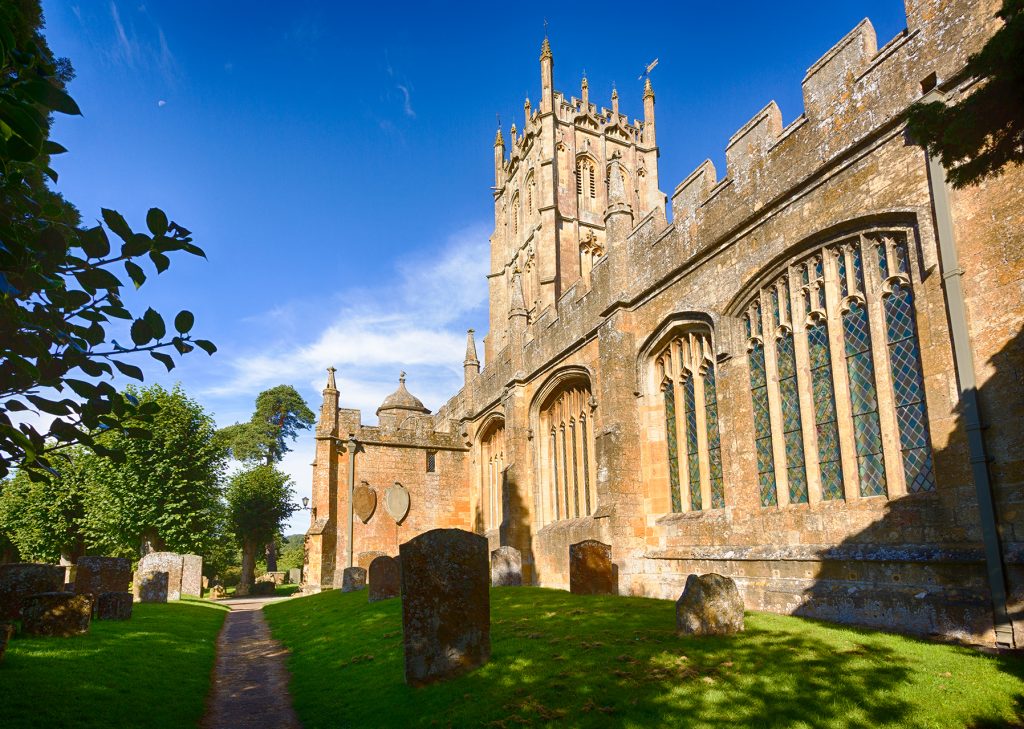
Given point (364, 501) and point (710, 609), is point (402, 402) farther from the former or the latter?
point (710, 609)

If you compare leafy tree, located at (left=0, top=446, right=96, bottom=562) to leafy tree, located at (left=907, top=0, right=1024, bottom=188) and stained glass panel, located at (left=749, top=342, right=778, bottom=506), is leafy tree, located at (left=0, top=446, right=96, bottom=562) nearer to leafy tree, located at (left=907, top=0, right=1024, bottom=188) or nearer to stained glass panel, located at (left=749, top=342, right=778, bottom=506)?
stained glass panel, located at (left=749, top=342, right=778, bottom=506)

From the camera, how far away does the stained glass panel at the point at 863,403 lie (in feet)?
29.2

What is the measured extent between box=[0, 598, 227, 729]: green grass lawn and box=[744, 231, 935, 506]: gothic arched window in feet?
27.8

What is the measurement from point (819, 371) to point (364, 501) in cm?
1798

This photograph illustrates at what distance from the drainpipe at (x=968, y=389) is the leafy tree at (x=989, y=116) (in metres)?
2.31

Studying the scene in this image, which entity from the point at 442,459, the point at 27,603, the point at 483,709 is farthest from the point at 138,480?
the point at 483,709

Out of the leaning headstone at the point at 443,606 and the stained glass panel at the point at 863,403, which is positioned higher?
the stained glass panel at the point at 863,403

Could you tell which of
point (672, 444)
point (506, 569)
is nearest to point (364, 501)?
point (506, 569)

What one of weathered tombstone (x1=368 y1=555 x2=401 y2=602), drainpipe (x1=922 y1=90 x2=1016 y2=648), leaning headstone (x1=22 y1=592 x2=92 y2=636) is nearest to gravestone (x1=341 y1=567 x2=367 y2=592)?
weathered tombstone (x1=368 y1=555 x2=401 y2=602)

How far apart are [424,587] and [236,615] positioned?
14.0 meters

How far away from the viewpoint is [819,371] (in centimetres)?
993

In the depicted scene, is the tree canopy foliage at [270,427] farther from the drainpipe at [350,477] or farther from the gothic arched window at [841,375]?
the gothic arched window at [841,375]

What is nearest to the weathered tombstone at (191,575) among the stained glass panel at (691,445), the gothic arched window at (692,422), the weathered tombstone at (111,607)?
the weathered tombstone at (111,607)

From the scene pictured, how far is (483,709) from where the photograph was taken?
609cm
